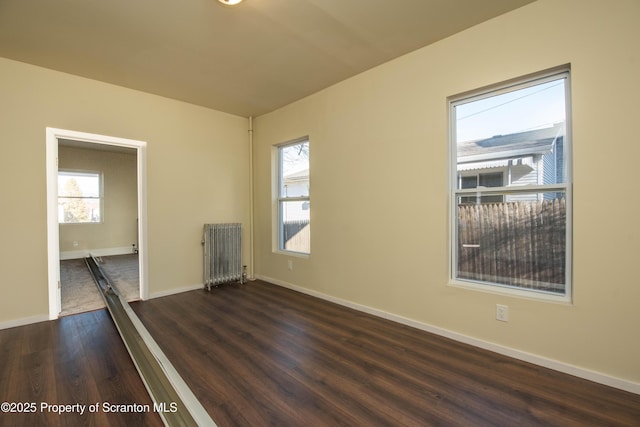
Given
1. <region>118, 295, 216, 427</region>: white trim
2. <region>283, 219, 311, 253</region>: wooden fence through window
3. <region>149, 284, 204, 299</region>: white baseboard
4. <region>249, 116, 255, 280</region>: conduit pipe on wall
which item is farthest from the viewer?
<region>249, 116, 255, 280</region>: conduit pipe on wall

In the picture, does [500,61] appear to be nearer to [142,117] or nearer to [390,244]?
[390,244]

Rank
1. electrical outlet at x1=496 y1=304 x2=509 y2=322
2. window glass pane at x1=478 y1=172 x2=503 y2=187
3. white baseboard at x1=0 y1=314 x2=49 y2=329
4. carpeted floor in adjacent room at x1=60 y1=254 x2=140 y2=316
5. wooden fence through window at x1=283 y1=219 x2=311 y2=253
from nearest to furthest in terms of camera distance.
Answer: electrical outlet at x1=496 y1=304 x2=509 y2=322 < window glass pane at x1=478 y1=172 x2=503 y2=187 < white baseboard at x1=0 y1=314 x2=49 y2=329 < carpeted floor in adjacent room at x1=60 y1=254 x2=140 y2=316 < wooden fence through window at x1=283 y1=219 x2=311 y2=253

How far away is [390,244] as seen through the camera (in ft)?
9.68

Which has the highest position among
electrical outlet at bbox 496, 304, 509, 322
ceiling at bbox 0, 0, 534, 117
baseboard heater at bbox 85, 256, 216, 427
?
ceiling at bbox 0, 0, 534, 117

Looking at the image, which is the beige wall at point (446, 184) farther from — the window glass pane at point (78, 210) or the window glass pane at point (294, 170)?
the window glass pane at point (78, 210)

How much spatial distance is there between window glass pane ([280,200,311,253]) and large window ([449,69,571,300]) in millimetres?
2032

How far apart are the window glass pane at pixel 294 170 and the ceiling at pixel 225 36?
1.03 metres

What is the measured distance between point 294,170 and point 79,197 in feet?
19.7

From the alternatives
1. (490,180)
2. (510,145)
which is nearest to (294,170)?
(490,180)

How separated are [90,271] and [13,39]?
4.04 m

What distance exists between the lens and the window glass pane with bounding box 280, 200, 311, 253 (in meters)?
4.07

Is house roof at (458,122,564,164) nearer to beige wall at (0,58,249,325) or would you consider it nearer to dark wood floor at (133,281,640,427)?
dark wood floor at (133,281,640,427)

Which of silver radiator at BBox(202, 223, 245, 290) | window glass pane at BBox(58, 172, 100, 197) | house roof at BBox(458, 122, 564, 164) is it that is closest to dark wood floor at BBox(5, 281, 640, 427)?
silver radiator at BBox(202, 223, 245, 290)

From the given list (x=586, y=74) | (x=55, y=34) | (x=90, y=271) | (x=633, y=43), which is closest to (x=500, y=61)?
(x=586, y=74)
